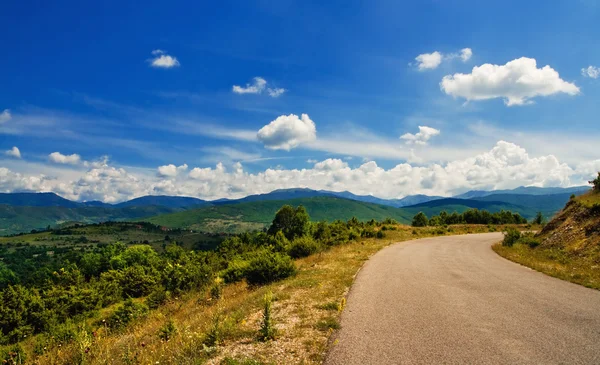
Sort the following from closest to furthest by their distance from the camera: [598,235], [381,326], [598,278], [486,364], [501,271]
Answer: [486,364]
[381,326]
[598,278]
[501,271]
[598,235]

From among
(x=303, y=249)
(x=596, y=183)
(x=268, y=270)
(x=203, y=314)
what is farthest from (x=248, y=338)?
(x=596, y=183)

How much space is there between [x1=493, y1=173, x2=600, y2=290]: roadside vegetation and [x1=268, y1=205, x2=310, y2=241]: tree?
123ft

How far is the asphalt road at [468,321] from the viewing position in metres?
6.66

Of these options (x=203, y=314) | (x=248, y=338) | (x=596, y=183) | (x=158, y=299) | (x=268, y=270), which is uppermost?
(x=596, y=183)

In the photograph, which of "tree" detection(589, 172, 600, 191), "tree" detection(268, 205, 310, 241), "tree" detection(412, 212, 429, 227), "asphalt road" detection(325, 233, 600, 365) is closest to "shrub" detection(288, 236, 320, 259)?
"asphalt road" detection(325, 233, 600, 365)

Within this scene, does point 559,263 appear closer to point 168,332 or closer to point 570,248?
point 570,248

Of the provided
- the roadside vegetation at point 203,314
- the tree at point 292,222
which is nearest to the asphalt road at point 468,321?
the roadside vegetation at point 203,314

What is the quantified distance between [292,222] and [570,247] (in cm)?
4889

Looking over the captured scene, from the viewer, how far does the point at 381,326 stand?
8.51 metres

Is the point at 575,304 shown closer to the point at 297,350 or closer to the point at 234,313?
the point at 297,350

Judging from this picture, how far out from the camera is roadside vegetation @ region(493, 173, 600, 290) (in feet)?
51.1

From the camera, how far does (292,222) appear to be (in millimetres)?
65125

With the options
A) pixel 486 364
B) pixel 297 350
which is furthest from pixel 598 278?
pixel 297 350

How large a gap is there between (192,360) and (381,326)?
5022 mm
